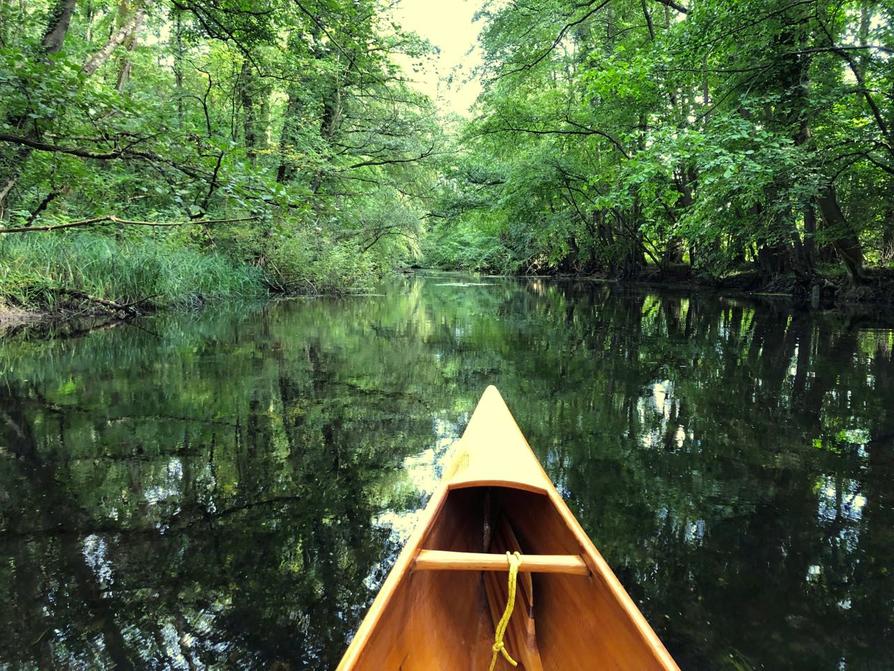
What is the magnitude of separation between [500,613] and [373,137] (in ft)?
37.9

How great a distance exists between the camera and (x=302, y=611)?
5.50 feet

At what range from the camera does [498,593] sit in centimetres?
167

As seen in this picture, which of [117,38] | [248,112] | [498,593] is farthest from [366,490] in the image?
[248,112]

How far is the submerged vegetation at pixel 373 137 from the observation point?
371cm

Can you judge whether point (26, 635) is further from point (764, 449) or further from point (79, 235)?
point (79, 235)

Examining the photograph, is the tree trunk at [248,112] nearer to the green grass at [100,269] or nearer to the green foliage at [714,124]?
the green grass at [100,269]

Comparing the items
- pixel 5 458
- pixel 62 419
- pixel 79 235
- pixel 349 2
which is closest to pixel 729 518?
pixel 5 458

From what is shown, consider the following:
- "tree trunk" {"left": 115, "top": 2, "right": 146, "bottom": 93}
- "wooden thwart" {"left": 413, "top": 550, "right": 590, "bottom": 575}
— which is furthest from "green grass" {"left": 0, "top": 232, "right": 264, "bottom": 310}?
"wooden thwart" {"left": 413, "top": 550, "right": 590, "bottom": 575}

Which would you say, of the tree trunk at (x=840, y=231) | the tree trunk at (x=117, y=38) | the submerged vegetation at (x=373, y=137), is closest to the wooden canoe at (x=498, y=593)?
the submerged vegetation at (x=373, y=137)

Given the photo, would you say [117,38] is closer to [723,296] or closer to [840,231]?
[840,231]

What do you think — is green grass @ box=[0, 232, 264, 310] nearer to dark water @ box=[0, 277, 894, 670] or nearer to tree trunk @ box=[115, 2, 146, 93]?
dark water @ box=[0, 277, 894, 670]

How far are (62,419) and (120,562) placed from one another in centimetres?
238

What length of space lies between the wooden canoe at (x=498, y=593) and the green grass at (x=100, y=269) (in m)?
8.52

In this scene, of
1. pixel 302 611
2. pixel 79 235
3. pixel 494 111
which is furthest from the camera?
pixel 494 111
